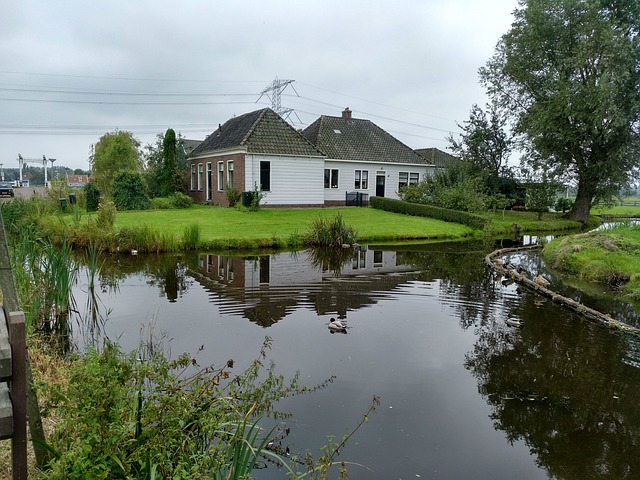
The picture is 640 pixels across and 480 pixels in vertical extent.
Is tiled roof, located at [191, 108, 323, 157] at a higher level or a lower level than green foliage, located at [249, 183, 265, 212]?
higher

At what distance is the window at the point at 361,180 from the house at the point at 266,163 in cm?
356

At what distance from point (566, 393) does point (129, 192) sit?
22646 mm

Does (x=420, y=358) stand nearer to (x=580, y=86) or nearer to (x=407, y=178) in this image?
(x=580, y=86)

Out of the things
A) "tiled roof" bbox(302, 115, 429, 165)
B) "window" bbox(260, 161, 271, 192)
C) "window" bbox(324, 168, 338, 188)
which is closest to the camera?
"window" bbox(260, 161, 271, 192)

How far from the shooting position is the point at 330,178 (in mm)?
28250

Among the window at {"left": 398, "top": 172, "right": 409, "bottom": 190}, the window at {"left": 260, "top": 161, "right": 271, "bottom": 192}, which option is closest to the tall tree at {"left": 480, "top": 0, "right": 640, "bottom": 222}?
the window at {"left": 398, "top": 172, "right": 409, "bottom": 190}

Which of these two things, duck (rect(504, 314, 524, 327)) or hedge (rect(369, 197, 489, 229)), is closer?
duck (rect(504, 314, 524, 327))

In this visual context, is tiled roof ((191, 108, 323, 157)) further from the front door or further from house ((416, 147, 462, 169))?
house ((416, 147, 462, 169))

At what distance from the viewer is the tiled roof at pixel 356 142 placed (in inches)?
1136

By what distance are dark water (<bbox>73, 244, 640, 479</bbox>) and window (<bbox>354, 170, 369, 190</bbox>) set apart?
18258mm

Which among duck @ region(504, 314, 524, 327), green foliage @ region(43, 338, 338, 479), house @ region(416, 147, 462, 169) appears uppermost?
house @ region(416, 147, 462, 169)

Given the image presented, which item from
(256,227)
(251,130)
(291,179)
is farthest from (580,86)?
(256,227)

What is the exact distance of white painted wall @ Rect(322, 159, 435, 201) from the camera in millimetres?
28406

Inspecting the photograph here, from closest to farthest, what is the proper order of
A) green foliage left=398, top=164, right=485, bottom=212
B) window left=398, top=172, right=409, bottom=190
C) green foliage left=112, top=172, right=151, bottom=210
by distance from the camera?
1. green foliage left=398, top=164, right=485, bottom=212
2. green foliage left=112, top=172, right=151, bottom=210
3. window left=398, top=172, right=409, bottom=190
